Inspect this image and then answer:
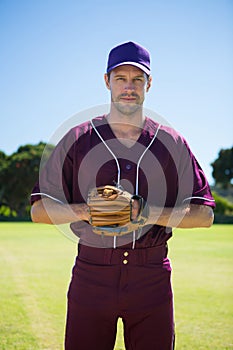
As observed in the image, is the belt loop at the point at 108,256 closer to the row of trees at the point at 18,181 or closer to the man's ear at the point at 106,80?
the man's ear at the point at 106,80

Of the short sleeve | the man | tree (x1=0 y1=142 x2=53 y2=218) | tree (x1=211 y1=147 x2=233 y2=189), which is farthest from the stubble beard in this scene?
tree (x1=211 y1=147 x2=233 y2=189)

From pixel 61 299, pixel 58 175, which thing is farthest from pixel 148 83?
pixel 61 299

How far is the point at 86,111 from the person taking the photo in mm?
3064

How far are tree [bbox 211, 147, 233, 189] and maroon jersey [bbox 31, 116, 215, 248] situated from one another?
58066mm

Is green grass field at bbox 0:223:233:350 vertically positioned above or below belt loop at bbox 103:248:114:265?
below

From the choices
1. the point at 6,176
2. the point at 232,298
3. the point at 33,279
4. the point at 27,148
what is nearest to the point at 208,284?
the point at 232,298

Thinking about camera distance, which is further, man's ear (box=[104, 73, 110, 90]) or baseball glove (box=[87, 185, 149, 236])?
man's ear (box=[104, 73, 110, 90])

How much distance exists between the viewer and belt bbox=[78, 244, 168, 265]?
283cm

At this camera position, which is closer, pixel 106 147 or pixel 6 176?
pixel 106 147

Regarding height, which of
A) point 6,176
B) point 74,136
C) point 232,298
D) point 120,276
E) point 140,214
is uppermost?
point 6,176

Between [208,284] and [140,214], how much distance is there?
698 centimetres

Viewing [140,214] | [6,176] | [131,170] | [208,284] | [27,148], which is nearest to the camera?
[140,214]

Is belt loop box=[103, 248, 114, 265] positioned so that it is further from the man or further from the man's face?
the man's face

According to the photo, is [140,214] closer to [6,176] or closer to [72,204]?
[72,204]
